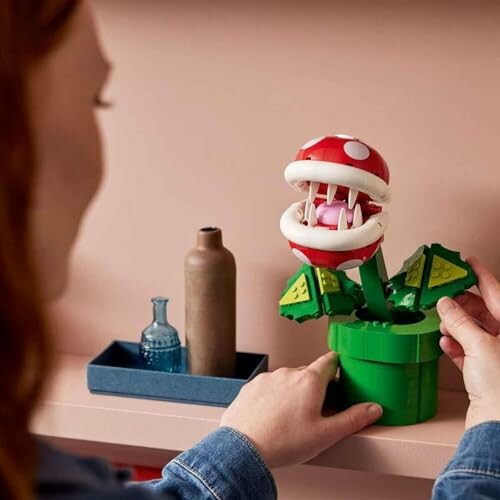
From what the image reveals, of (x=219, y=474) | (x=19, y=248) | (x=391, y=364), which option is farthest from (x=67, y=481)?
(x=391, y=364)

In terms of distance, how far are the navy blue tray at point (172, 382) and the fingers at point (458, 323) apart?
228 millimetres

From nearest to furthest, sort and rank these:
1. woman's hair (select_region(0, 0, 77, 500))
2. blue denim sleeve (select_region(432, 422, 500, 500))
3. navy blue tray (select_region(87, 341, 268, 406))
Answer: woman's hair (select_region(0, 0, 77, 500)) → blue denim sleeve (select_region(432, 422, 500, 500)) → navy blue tray (select_region(87, 341, 268, 406))

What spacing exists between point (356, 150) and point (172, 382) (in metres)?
0.34

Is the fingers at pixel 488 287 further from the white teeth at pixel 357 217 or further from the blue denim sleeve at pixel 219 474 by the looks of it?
the blue denim sleeve at pixel 219 474

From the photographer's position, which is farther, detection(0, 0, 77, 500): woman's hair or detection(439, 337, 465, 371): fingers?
detection(439, 337, 465, 371): fingers

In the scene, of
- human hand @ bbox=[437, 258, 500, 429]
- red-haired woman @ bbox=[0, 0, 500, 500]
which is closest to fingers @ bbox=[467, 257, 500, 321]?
human hand @ bbox=[437, 258, 500, 429]

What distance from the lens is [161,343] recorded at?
3.47 feet

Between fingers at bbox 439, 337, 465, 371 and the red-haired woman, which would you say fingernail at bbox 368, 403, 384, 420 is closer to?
fingers at bbox 439, 337, 465, 371

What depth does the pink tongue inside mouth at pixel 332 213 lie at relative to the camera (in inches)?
34.4

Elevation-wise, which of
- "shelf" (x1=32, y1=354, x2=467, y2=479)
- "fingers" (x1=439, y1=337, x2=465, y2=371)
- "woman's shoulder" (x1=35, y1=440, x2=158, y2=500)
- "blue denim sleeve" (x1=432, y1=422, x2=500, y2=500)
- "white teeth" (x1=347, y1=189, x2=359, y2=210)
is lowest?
"shelf" (x1=32, y1=354, x2=467, y2=479)

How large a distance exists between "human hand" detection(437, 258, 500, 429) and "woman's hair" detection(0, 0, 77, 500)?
0.52 meters

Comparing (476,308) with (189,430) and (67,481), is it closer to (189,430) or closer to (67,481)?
(189,430)

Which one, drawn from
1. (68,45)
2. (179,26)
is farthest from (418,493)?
(68,45)

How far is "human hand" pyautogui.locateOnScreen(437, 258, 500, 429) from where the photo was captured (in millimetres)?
866
